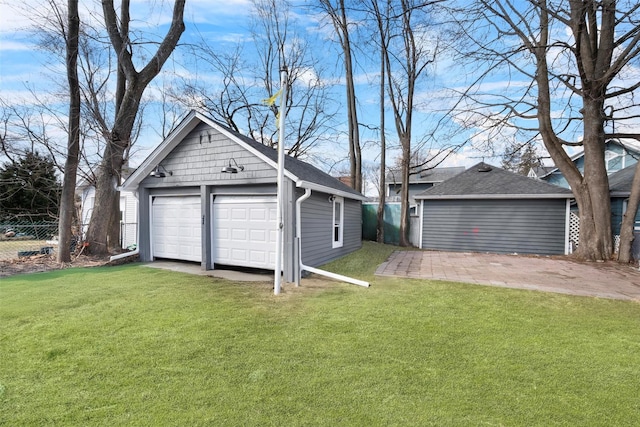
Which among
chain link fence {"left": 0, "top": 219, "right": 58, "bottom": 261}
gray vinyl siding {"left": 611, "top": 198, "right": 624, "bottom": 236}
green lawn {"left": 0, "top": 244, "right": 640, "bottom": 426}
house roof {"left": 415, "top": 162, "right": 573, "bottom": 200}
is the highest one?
house roof {"left": 415, "top": 162, "right": 573, "bottom": 200}

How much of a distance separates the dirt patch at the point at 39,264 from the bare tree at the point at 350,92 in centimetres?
1118


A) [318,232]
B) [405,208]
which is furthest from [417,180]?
[318,232]

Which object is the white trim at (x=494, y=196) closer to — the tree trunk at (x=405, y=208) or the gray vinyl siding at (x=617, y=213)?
the tree trunk at (x=405, y=208)

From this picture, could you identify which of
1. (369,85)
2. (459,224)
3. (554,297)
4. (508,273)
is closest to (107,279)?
(554,297)

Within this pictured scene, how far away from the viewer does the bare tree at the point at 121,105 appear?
9352mm

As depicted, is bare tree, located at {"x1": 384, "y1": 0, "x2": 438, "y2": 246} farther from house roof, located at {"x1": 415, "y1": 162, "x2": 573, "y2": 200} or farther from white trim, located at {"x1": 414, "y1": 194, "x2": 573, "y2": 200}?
house roof, located at {"x1": 415, "y1": 162, "x2": 573, "y2": 200}

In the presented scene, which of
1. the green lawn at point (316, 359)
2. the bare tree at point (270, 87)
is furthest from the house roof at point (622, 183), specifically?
the bare tree at point (270, 87)

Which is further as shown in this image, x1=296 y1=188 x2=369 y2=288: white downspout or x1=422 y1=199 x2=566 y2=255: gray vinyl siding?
x1=422 y1=199 x2=566 y2=255: gray vinyl siding

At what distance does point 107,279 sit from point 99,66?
935cm

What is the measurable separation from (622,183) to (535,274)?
8.19 m

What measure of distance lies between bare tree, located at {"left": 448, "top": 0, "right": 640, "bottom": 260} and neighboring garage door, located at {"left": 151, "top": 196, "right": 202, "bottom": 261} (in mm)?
8344

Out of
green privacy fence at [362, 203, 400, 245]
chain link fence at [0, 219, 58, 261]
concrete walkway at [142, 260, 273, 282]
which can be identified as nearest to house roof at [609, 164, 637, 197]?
green privacy fence at [362, 203, 400, 245]

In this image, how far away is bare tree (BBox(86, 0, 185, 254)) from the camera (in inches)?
368

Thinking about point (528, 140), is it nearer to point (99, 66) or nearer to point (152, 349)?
point (152, 349)
